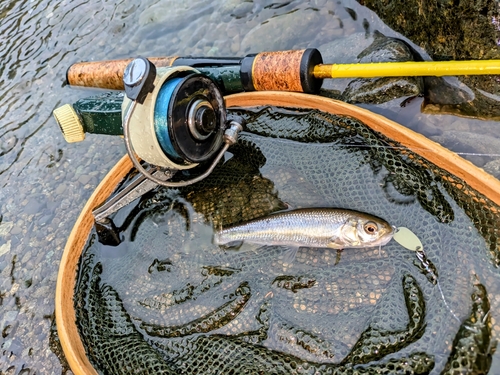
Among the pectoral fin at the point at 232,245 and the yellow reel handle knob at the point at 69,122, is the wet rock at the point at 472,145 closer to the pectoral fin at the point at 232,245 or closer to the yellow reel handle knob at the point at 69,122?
the pectoral fin at the point at 232,245

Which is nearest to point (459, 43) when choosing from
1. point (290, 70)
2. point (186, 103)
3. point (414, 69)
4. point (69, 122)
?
point (414, 69)

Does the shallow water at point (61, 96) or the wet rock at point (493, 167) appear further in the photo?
the shallow water at point (61, 96)

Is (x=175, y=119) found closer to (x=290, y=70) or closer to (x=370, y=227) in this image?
(x=290, y=70)

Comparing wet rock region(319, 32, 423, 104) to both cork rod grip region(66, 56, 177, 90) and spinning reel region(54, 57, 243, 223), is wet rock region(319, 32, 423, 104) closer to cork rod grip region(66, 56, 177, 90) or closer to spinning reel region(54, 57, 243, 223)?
spinning reel region(54, 57, 243, 223)

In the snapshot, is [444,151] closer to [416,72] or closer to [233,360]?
[416,72]

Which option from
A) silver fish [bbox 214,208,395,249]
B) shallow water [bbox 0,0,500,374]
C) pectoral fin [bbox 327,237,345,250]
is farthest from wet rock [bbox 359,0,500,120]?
pectoral fin [bbox 327,237,345,250]

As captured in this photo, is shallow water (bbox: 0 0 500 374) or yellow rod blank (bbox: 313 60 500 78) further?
shallow water (bbox: 0 0 500 374)

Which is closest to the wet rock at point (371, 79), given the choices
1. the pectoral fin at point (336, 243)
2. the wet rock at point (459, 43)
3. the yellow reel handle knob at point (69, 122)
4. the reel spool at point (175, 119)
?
the wet rock at point (459, 43)
